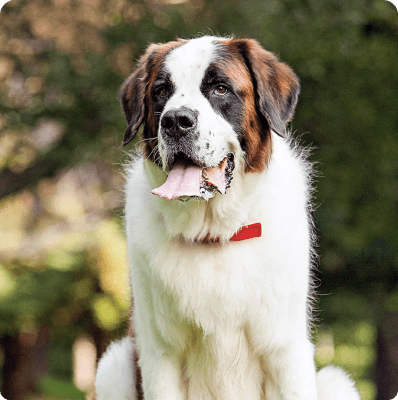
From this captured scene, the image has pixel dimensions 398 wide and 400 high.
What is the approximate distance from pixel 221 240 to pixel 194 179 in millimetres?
498

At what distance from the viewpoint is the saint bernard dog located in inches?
144

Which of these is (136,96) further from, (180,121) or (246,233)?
(246,233)

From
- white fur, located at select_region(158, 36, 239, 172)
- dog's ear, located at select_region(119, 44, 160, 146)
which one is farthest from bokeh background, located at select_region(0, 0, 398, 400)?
white fur, located at select_region(158, 36, 239, 172)

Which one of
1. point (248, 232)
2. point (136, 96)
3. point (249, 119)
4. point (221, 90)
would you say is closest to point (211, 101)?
point (221, 90)

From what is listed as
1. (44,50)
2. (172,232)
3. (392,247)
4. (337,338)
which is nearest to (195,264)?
(172,232)

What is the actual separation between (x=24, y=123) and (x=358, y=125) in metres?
5.32

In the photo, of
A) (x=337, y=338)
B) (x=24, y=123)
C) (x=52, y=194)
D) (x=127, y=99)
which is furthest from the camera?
(x=52, y=194)

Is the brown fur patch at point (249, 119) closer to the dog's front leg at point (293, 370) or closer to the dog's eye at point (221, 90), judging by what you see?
the dog's eye at point (221, 90)

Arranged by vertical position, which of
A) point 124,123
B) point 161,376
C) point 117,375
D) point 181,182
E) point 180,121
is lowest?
point 124,123

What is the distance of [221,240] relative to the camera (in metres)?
3.82

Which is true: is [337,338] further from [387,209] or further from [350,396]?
[350,396]

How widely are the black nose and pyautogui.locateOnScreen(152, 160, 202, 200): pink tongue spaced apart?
201mm

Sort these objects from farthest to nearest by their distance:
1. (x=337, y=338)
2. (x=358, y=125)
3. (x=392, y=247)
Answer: (x=337, y=338) < (x=392, y=247) < (x=358, y=125)

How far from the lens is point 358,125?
33.5 feet
